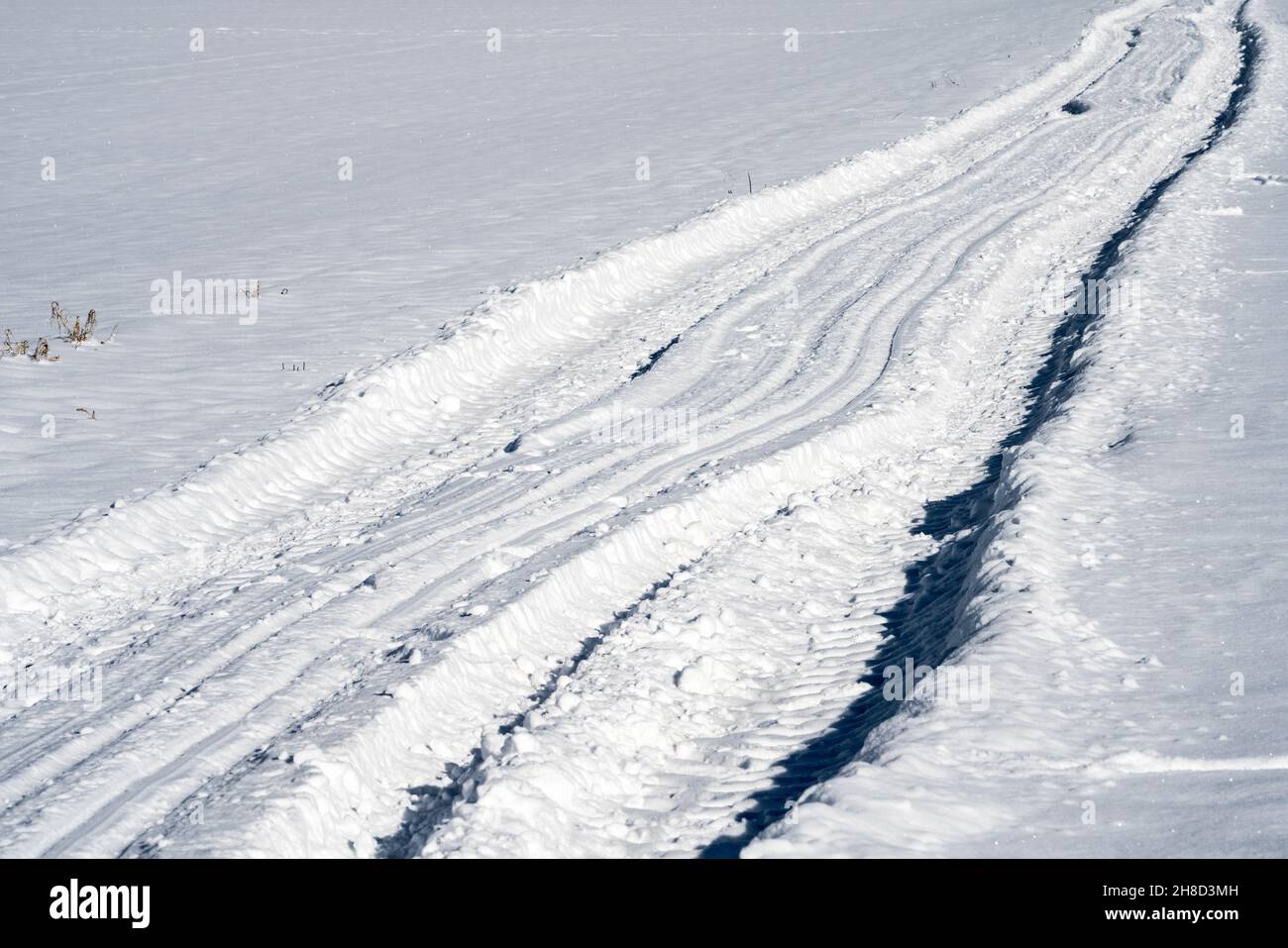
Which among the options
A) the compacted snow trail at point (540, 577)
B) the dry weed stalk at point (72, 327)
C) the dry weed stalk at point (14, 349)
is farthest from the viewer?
the dry weed stalk at point (72, 327)

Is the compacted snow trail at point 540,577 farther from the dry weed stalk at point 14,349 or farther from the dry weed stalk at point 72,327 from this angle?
the dry weed stalk at point 14,349

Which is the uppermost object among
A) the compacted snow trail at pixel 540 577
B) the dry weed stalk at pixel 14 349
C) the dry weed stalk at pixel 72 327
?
the dry weed stalk at pixel 72 327

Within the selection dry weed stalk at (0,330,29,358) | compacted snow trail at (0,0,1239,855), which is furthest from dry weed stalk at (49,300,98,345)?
compacted snow trail at (0,0,1239,855)

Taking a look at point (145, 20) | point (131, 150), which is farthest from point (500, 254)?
point (145, 20)

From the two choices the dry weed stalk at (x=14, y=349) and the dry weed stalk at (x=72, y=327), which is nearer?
the dry weed stalk at (x=14, y=349)

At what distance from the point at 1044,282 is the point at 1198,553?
5.95 meters

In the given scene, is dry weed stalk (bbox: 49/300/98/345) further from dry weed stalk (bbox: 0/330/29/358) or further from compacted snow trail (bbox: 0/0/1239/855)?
compacted snow trail (bbox: 0/0/1239/855)

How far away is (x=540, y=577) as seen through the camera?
20.5ft

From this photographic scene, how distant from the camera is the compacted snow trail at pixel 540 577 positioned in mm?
4660

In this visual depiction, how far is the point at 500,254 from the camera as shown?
1292 cm

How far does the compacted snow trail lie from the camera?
15.3 ft

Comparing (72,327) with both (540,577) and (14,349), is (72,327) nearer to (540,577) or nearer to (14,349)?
(14,349)

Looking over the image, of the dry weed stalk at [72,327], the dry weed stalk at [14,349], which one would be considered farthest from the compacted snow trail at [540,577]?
the dry weed stalk at [14,349]

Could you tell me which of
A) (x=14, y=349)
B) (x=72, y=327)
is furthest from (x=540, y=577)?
(x=72, y=327)
